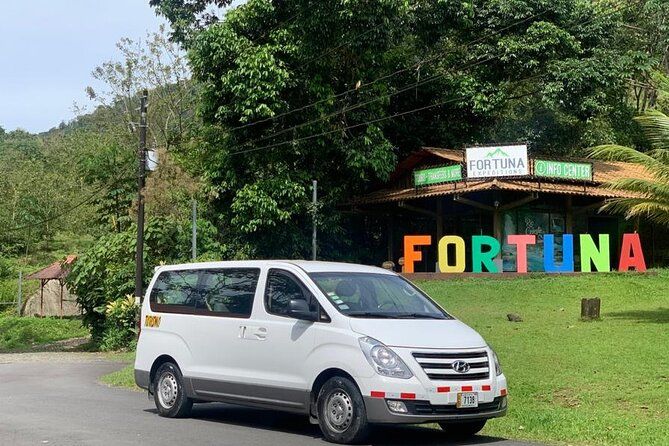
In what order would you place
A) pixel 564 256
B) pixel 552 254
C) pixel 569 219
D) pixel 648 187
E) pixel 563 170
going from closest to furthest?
pixel 648 187 → pixel 564 256 → pixel 552 254 → pixel 563 170 → pixel 569 219

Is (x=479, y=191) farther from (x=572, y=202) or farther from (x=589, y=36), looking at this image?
(x=589, y=36)

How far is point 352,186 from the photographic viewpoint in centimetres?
3538

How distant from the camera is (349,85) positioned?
33.6 metres

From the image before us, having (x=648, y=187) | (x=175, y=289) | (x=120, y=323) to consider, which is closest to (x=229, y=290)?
(x=175, y=289)

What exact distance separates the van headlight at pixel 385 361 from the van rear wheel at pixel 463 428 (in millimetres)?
1215

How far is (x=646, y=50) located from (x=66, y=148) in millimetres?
46945

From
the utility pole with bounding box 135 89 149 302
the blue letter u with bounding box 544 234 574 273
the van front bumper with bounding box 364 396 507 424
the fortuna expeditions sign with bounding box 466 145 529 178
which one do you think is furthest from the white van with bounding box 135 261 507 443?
the blue letter u with bounding box 544 234 574 273

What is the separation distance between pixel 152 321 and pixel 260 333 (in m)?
2.53

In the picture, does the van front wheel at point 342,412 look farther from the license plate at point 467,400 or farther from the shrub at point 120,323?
the shrub at point 120,323

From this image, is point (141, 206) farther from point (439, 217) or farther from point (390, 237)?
point (390, 237)

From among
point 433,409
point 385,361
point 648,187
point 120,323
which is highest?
point 648,187

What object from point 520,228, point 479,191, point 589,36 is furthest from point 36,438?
point 589,36

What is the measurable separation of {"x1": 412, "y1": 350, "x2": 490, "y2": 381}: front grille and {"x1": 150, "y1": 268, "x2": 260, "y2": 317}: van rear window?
8.63 ft

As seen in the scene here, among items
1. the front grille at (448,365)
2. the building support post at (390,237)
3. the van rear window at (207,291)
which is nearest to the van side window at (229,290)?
the van rear window at (207,291)
